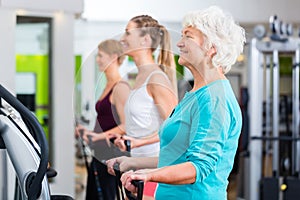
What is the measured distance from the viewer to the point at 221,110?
5.83ft

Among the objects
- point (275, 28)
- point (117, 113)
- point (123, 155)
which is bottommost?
point (123, 155)

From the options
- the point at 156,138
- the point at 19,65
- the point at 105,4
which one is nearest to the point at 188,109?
the point at 156,138

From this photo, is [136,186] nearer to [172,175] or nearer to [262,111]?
[172,175]

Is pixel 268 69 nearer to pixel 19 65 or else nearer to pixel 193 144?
pixel 19 65

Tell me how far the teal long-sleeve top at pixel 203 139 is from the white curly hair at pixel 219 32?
0.09 m

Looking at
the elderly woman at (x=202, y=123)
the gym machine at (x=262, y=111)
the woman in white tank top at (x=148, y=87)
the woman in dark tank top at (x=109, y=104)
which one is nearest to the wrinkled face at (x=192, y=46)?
the elderly woman at (x=202, y=123)

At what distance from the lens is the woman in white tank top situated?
1.96 m

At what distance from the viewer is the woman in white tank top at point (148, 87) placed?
1.96 m

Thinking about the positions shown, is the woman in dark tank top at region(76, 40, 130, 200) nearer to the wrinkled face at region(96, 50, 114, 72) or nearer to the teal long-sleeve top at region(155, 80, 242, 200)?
the wrinkled face at region(96, 50, 114, 72)

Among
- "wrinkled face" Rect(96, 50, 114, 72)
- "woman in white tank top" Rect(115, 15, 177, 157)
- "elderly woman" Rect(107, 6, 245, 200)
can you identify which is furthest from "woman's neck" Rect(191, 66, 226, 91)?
"wrinkled face" Rect(96, 50, 114, 72)

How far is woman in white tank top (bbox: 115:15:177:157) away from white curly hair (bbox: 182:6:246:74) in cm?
19

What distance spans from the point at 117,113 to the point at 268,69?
3.61 meters

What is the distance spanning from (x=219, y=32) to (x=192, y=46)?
0.32 ft

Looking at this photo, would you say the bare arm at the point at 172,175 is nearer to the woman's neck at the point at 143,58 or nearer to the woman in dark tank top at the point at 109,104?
the woman in dark tank top at the point at 109,104
